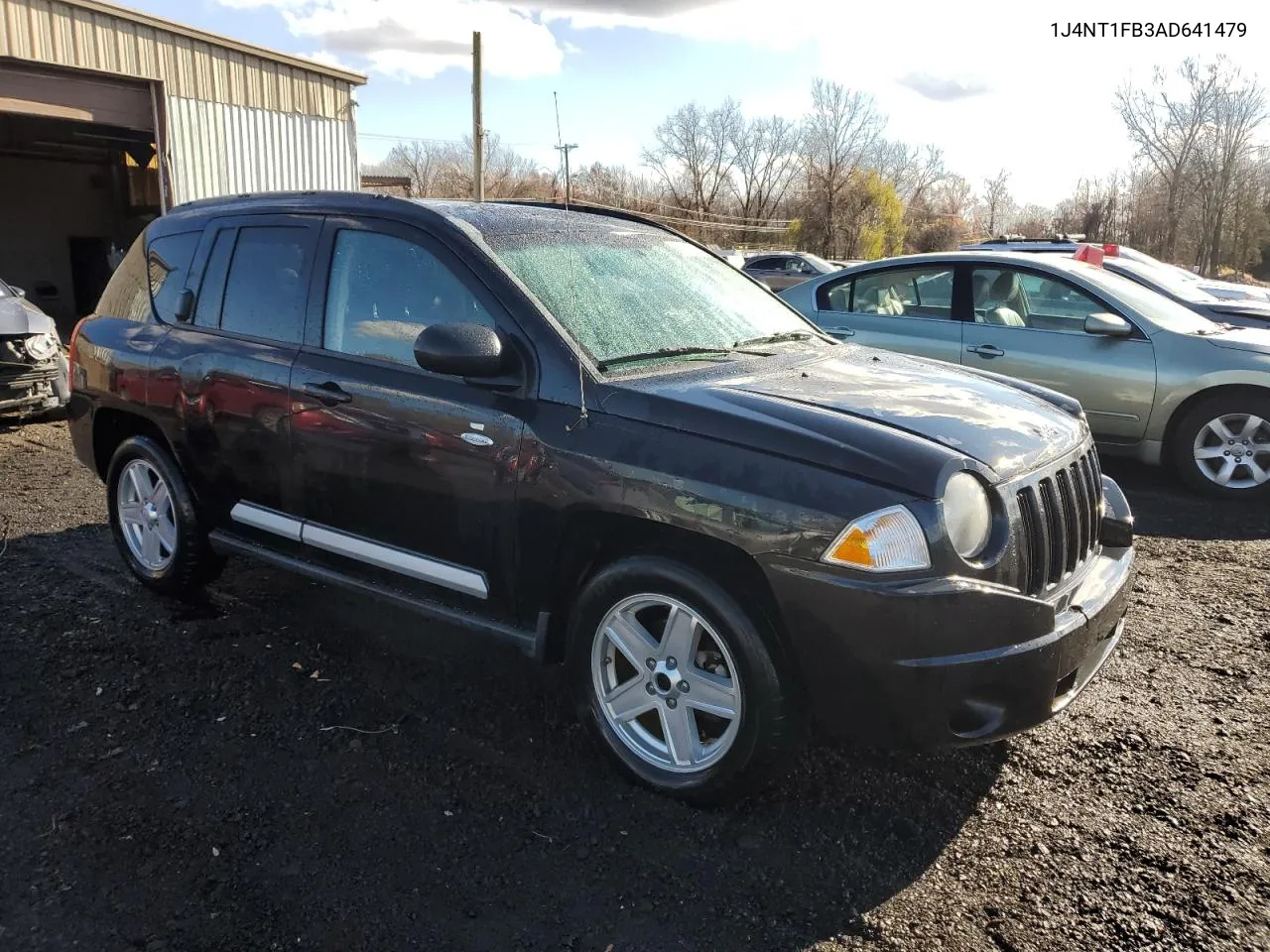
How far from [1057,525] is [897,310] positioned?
5296 mm

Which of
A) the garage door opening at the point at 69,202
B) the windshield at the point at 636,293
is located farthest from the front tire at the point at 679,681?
the garage door opening at the point at 69,202

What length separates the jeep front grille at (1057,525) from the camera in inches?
112

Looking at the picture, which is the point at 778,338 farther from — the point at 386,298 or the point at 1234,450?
the point at 1234,450

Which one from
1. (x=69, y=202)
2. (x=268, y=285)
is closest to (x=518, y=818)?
(x=268, y=285)

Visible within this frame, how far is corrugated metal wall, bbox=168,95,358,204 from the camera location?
14.1 meters

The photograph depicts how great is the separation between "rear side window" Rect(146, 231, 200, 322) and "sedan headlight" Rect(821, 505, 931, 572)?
3433mm

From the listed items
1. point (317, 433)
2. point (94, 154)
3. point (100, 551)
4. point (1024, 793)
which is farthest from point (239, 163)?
point (1024, 793)

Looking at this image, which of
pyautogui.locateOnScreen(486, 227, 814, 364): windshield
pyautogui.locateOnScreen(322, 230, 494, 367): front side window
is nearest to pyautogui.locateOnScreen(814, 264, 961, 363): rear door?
pyautogui.locateOnScreen(486, 227, 814, 364): windshield

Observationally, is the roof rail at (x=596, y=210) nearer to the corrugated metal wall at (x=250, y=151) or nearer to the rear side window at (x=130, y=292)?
the rear side window at (x=130, y=292)

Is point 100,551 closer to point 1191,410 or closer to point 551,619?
point 551,619

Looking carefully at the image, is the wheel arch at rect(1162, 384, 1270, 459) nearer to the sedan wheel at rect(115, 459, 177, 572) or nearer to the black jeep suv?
the black jeep suv

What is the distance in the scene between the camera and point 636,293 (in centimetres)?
376

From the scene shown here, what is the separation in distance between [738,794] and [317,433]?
6.83ft

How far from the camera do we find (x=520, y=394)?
325 cm
